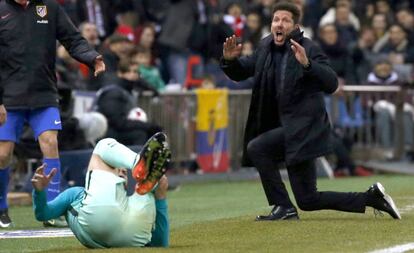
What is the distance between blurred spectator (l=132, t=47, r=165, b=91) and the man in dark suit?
29.0 ft

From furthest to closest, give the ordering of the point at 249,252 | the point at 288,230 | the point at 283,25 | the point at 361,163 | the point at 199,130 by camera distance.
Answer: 1. the point at 361,163
2. the point at 199,130
3. the point at 283,25
4. the point at 288,230
5. the point at 249,252

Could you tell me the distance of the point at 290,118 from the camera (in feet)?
40.4

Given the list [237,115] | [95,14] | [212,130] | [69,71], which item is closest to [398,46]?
[237,115]

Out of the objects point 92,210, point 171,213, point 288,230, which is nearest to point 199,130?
point 171,213

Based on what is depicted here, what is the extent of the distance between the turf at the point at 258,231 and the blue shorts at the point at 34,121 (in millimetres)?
930

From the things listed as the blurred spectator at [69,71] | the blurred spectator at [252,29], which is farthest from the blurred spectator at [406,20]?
the blurred spectator at [69,71]

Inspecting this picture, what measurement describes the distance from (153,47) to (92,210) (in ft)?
45.2

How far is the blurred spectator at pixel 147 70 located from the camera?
2148cm

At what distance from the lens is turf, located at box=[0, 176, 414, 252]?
10.3m

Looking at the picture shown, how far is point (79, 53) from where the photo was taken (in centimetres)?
1294

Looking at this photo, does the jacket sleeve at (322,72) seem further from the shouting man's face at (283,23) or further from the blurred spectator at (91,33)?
the blurred spectator at (91,33)

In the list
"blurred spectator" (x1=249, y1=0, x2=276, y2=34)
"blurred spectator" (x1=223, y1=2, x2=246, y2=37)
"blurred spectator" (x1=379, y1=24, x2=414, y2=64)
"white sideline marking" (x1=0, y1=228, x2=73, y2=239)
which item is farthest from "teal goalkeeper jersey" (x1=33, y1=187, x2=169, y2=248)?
"blurred spectator" (x1=379, y1=24, x2=414, y2=64)

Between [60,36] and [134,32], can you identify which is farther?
[134,32]

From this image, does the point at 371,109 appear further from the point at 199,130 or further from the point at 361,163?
the point at 199,130
